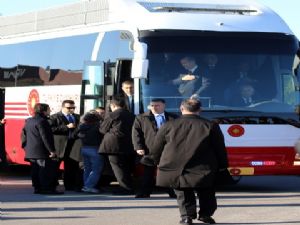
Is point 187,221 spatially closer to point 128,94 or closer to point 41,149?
point 128,94

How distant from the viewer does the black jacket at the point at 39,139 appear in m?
18.4

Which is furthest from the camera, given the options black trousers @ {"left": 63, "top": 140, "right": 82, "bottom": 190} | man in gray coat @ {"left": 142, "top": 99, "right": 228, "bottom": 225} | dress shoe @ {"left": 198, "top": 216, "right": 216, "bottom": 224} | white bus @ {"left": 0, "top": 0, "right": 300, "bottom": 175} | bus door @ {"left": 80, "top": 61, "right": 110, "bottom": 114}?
black trousers @ {"left": 63, "top": 140, "right": 82, "bottom": 190}

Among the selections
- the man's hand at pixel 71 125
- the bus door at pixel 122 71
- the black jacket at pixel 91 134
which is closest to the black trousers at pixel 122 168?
the black jacket at pixel 91 134

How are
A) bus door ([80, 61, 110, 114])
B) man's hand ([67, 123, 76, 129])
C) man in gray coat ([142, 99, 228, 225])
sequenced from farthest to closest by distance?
man's hand ([67, 123, 76, 129]) < bus door ([80, 61, 110, 114]) < man in gray coat ([142, 99, 228, 225])

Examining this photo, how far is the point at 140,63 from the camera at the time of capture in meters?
18.0

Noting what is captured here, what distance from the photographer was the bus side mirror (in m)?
18.0

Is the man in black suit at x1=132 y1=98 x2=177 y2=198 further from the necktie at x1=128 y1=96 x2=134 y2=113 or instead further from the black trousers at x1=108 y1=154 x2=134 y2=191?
the black trousers at x1=108 y1=154 x2=134 y2=191

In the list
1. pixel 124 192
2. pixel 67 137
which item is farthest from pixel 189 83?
pixel 67 137

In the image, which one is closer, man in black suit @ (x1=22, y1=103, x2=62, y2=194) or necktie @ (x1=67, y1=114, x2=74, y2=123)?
man in black suit @ (x1=22, y1=103, x2=62, y2=194)

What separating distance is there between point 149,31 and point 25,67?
500 cm

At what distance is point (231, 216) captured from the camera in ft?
49.3

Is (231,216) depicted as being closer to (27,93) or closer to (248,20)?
(248,20)

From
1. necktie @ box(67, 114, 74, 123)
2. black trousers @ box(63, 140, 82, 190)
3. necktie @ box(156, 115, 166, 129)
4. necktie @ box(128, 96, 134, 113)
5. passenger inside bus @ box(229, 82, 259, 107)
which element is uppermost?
passenger inside bus @ box(229, 82, 259, 107)

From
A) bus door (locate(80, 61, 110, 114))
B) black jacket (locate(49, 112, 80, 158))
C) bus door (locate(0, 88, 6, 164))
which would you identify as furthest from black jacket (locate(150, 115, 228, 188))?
bus door (locate(0, 88, 6, 164))
